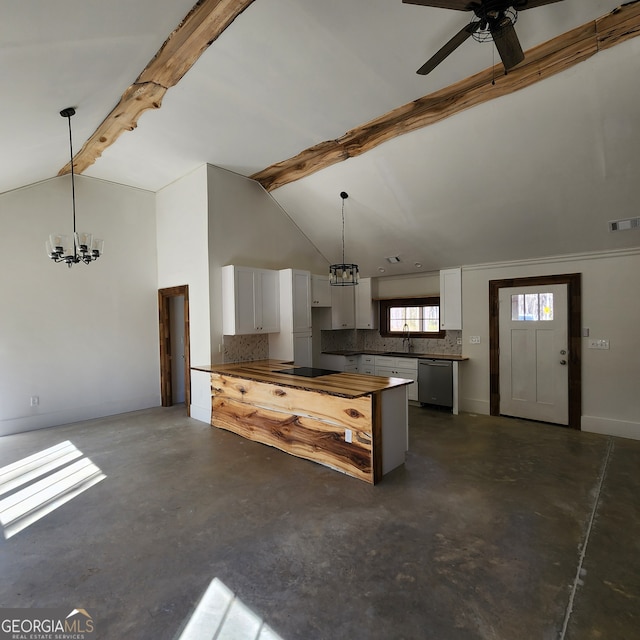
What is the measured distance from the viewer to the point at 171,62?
3021 mm

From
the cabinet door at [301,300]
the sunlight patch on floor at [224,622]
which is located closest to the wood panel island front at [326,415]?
the cabinet door at [301,300]

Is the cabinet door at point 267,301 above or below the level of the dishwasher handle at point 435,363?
above

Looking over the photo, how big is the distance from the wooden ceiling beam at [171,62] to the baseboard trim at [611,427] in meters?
5.71

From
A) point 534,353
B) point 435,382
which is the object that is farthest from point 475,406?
point 534,353

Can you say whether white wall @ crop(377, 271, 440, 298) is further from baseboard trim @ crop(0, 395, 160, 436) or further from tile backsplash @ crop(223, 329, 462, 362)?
baseboard trim @ crop(0, 395, 160, 436)

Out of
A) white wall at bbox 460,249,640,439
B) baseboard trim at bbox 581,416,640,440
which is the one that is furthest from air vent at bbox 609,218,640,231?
baseboard trim at bbox 581,416,640,440

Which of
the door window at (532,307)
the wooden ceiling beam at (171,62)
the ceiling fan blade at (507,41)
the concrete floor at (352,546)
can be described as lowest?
the concrete floor at (352,546)

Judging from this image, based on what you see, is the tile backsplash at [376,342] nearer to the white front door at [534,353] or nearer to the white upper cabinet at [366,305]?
the white upper cabinet at [366,305]

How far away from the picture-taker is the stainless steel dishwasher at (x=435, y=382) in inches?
221

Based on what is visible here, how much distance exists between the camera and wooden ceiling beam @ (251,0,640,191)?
267 cm

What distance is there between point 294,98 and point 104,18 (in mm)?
1698

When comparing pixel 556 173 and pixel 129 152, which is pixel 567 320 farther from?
pixel 129 152

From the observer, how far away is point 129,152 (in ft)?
15.2

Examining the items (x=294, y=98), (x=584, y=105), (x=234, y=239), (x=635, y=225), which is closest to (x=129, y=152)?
(x=234, y=239)
